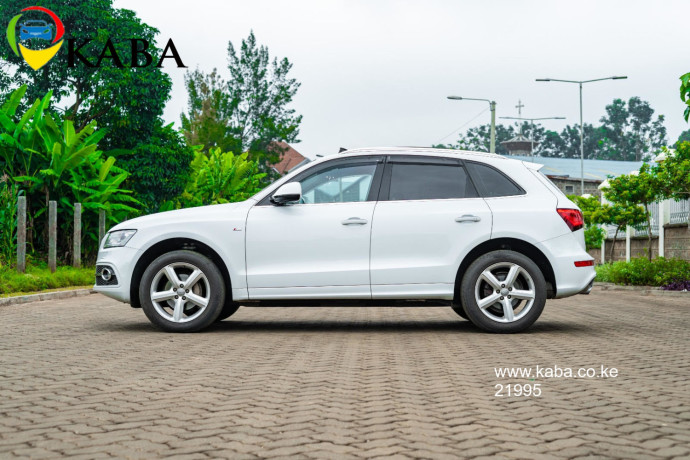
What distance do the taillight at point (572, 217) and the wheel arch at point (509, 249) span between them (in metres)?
0.42

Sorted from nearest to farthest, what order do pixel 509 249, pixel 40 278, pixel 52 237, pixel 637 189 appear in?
pixel 509 249, pixel 40 278, pixel 52 237, pixel 637 189

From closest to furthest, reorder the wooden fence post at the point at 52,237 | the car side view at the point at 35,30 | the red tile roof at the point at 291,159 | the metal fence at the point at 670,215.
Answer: the wooden fence post at the point at 52,237 < the metal fence at the point at 670,215 < the car side view at the point at 35,30 < the red tile roof at the point at 291,159

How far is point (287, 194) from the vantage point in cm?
878

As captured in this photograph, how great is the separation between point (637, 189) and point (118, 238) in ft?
57.0

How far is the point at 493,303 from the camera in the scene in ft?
29.1

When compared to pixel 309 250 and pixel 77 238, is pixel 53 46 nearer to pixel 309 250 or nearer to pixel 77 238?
pixel 77 238

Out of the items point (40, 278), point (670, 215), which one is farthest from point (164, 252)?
point (670, 215)

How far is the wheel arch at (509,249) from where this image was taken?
352 inches

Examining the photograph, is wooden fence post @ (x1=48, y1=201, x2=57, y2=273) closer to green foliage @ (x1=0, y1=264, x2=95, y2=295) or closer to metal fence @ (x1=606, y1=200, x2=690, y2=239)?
green foliage @ (x1=0, y1=264, x2=95, y2=295)

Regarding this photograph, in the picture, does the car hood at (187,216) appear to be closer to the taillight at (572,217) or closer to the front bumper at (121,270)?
the front bumper at (121,270)

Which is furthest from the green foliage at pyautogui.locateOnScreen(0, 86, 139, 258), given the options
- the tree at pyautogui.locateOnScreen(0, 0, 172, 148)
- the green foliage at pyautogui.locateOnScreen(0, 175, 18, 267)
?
the tree at pyautogui.locateOnScreen(0, 0, 172, 148)

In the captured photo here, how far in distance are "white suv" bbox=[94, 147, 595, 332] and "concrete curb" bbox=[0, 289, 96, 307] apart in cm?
561

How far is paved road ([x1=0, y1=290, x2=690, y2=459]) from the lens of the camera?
4.23 metres

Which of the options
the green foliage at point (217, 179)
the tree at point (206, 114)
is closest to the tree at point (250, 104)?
the tree at point (206, 114)
